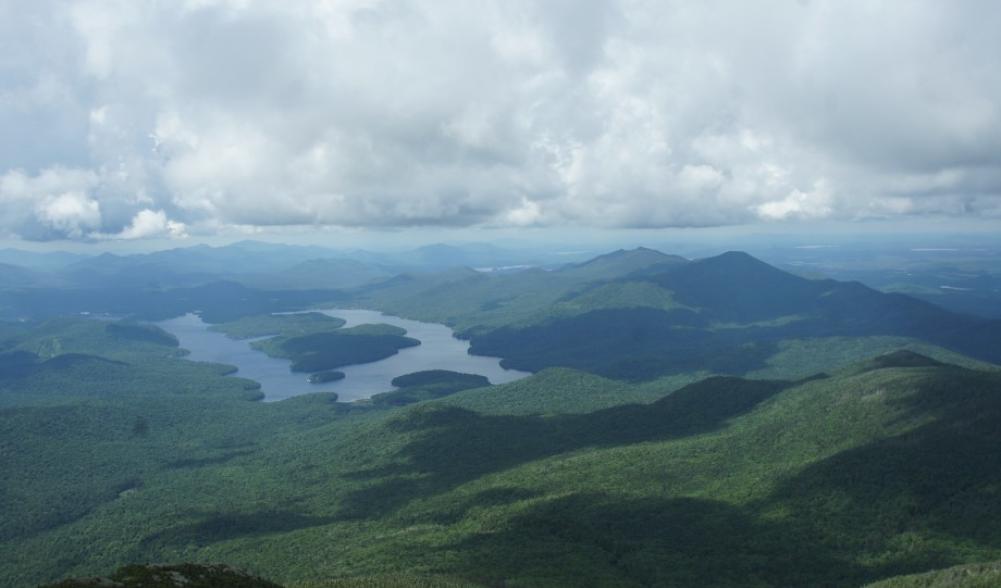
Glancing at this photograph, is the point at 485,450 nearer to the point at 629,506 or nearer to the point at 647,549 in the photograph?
the point at 629,506

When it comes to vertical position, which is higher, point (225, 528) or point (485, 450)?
point (485, 450)

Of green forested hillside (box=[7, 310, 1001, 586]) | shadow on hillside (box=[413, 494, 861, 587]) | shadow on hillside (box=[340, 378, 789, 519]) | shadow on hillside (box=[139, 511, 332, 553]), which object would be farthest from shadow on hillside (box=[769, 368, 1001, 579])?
shadow on hillside (box=[139, 511, 332, 553])

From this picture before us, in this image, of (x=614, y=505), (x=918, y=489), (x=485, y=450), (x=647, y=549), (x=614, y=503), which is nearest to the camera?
(x=647, y=549)

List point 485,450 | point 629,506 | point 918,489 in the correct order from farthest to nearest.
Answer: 1. point 485,450
2. point 629,506
3. point 918,489

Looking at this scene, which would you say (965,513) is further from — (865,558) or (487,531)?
(487,531)

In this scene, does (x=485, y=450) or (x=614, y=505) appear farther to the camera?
(x=485, y=450)

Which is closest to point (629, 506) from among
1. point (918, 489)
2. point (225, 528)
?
point (918, 489)

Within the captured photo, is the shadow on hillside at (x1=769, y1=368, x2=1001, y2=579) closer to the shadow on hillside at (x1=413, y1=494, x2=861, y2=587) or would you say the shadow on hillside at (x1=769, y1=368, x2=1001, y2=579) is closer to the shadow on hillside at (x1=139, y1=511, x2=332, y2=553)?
the shadow on hillside at (x1=413, y1=494, x2=861, y2=587)
